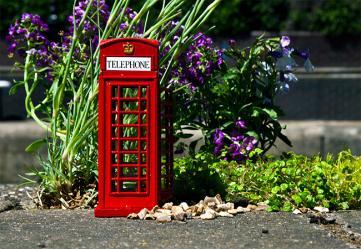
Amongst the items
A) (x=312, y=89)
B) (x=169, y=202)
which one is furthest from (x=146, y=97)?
(x=312, y=89)

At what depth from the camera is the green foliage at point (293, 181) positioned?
5.77 meters

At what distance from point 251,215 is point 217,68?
1586mm

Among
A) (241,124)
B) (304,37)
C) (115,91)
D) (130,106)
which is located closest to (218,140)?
(241,124)

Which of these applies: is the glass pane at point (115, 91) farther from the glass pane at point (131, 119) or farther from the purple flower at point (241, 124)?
the purple flower at point (241, 124)

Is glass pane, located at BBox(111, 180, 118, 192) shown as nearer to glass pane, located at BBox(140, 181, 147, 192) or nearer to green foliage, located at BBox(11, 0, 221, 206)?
glass pane, located at BBox(140, 181, 147, 192)

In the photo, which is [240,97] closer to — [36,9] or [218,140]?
[218,140]

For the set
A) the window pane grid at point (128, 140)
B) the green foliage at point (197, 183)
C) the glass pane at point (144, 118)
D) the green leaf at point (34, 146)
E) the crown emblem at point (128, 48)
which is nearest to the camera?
the crown emblem at point (128, 48)

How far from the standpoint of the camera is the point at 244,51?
711 cm

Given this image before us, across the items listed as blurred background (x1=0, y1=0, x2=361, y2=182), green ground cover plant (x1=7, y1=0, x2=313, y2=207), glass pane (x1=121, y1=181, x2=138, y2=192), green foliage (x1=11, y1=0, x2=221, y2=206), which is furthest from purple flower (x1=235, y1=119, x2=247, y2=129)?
blurred background (x1=0, y1=0, x2=361, y2=182)

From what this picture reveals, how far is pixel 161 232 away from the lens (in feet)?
16.5

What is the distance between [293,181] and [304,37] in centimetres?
871

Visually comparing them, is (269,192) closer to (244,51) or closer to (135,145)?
(135,145)

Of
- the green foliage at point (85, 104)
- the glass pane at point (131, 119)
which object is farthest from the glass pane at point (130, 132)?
the green foliage at point (85, 104)

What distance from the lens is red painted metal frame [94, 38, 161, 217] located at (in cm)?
551
